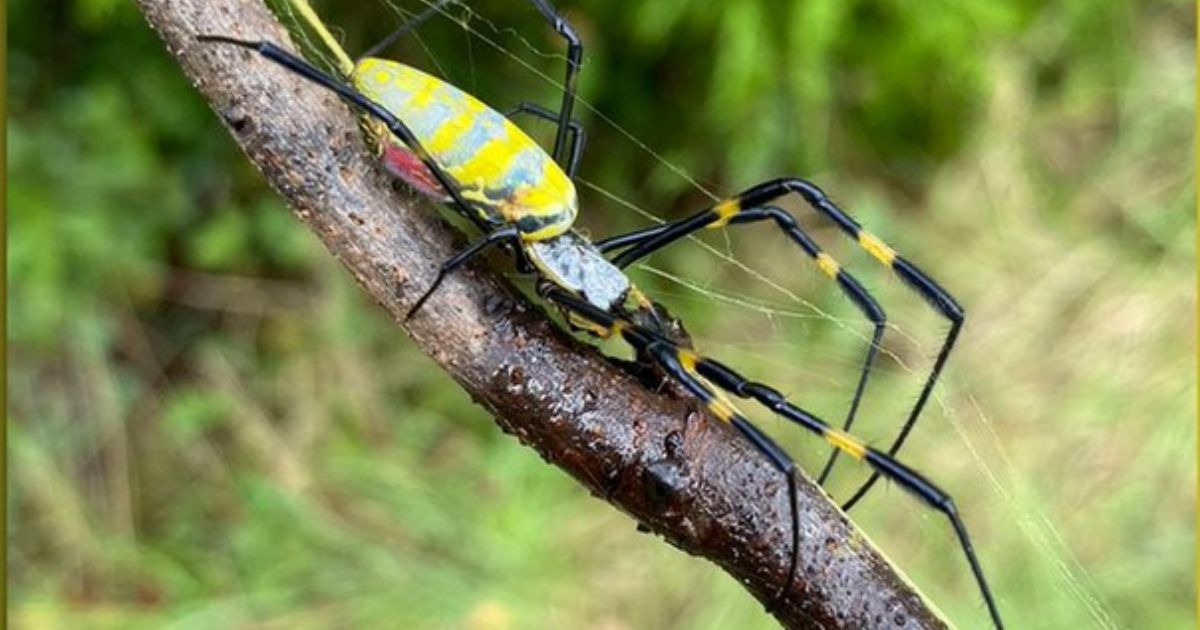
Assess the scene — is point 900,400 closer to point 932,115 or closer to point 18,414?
point 932,115

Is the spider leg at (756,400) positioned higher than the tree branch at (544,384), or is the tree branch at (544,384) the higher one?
the spider leg at (756,400)

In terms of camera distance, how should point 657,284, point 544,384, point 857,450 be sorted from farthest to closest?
point 657,284, point 857,450, point 544,384

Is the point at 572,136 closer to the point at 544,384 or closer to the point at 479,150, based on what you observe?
the point at 479,150

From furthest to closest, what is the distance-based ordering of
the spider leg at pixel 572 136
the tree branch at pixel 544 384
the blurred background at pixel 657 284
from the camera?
the blurred background at pixel 657 284, the spider leg at pixel 572 136, the tree branch at pixel 544 384

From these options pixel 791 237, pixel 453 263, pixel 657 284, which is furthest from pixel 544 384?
pixel 657 284

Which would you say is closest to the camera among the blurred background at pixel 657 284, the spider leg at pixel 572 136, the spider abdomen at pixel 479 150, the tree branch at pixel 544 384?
the tree branch at pixel 544 384

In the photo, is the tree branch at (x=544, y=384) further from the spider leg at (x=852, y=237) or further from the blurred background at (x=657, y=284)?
the blurred background at (x=657, y=284)

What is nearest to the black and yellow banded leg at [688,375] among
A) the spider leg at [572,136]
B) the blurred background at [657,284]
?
the spider leg at [572,136]
